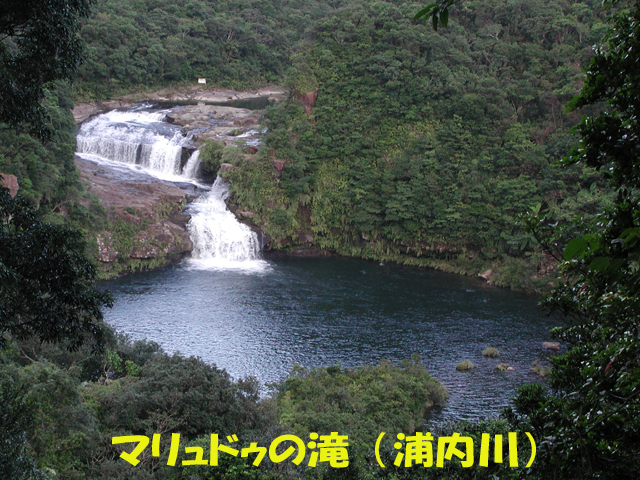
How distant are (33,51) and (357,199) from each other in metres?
25.3

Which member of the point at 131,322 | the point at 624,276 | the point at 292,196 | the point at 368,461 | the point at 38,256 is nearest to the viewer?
the point at 624,276

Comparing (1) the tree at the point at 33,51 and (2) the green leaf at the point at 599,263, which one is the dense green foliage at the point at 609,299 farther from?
(1) the tree at the point at 33,51

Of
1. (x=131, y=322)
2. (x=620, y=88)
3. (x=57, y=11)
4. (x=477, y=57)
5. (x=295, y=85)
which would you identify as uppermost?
(x=477, y=57)

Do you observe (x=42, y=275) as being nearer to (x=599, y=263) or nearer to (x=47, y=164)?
(x=599, y=263)

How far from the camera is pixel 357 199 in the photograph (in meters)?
31.0

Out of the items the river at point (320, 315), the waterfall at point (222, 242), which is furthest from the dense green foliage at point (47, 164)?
the waterfall at point (222, 242)

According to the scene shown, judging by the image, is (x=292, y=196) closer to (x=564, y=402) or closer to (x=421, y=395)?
(x=421, y=395)

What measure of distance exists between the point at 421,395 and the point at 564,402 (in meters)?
12.7

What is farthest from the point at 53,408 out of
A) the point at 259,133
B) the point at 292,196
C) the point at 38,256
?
the point at 259,133

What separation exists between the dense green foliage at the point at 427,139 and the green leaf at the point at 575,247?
25014 millimetres

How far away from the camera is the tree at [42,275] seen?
5.88m

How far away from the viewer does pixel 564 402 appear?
11.9ft

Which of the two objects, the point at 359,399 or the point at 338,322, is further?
the point at 338,322

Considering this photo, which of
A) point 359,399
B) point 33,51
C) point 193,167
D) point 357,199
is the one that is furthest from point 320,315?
point 33,51
